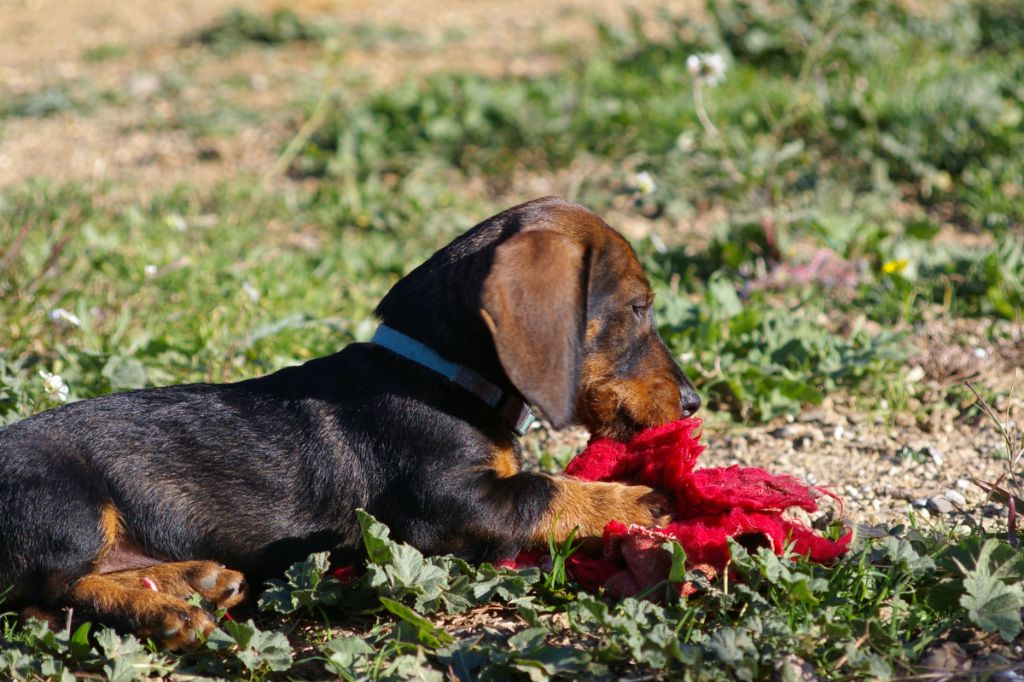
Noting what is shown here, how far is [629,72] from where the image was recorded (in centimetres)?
920

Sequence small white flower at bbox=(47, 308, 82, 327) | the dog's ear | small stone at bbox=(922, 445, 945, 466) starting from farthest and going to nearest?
small white flower at bbox=(47, 308, 82, 327) → small stone at bbox=(922, 445, 945, 466) → the dog's ear

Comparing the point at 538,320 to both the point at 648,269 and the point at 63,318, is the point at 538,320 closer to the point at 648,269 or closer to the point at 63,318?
the point at 63,318

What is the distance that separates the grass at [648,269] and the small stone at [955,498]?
0.88 feet

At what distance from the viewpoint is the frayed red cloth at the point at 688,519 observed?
140 inches

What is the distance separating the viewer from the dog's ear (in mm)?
3417

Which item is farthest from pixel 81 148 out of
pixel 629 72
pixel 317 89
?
pixel 629 72

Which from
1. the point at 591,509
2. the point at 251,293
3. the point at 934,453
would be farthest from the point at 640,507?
the point at 251,293

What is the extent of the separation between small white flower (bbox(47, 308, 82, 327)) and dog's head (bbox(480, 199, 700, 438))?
2.19 m

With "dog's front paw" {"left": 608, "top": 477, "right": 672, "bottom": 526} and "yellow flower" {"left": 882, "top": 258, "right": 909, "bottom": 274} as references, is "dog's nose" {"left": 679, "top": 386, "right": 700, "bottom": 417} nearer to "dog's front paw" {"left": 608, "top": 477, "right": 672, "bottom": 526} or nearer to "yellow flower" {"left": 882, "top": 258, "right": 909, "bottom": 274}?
"dog's front paw" {"left": 608, "top": 477, "right": 672, "bottom": 526}

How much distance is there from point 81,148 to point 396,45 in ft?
10.1

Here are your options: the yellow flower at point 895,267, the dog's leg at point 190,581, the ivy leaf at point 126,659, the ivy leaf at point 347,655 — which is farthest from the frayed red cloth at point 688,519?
the yellow flower at point 895,267

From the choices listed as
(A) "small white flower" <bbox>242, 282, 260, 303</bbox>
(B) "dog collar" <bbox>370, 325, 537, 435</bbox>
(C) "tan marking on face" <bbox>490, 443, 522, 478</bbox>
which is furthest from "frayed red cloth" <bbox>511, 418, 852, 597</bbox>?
(A) "small white flower" <bbox>242, 282, 260, 303</bbox>

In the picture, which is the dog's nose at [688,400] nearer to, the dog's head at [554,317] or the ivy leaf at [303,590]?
the dog's head at [554,317]

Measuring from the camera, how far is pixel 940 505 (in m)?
4.16
